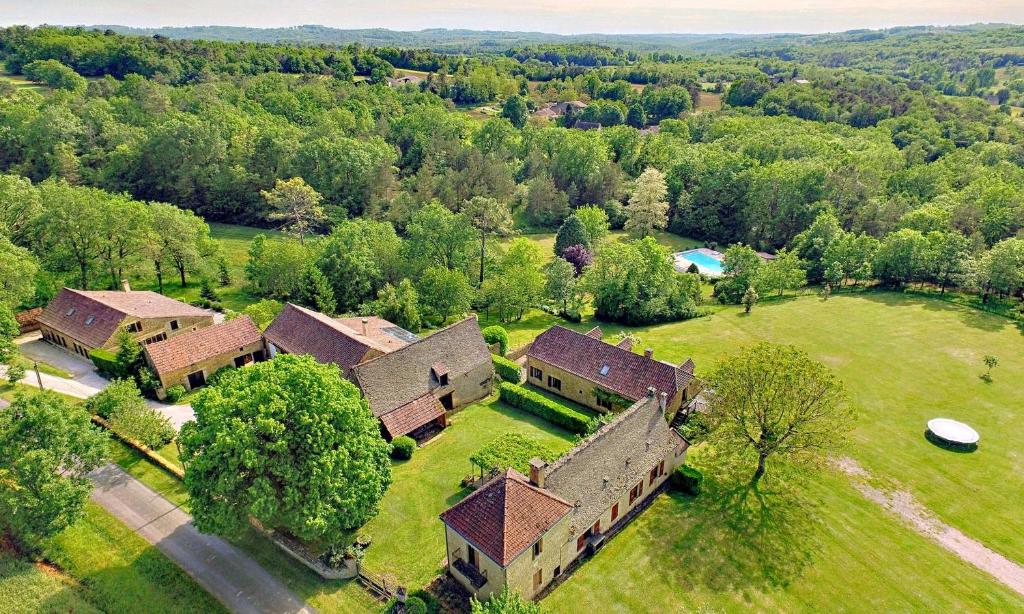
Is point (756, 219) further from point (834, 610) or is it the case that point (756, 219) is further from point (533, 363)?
point (834, 610)

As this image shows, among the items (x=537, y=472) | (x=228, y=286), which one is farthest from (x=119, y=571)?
A: (x=228, y=286)

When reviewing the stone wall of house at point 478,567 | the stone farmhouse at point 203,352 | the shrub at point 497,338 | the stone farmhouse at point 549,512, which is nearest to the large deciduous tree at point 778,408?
the stone farmhouse at point 549,512

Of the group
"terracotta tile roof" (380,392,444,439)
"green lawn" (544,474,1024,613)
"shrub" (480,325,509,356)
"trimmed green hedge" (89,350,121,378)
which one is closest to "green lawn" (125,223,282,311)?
"trimmed green hedge" (89,350,121,378)

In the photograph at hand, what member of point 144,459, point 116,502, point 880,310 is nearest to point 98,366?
point 144,459

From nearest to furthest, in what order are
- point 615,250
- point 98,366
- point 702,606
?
point 702,606, point 98,366, point 615,250

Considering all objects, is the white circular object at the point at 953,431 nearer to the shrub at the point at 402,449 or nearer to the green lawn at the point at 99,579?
the shrub at the point at 402,449

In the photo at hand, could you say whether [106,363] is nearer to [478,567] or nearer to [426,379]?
[426,379]

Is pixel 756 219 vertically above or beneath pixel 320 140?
beneath
